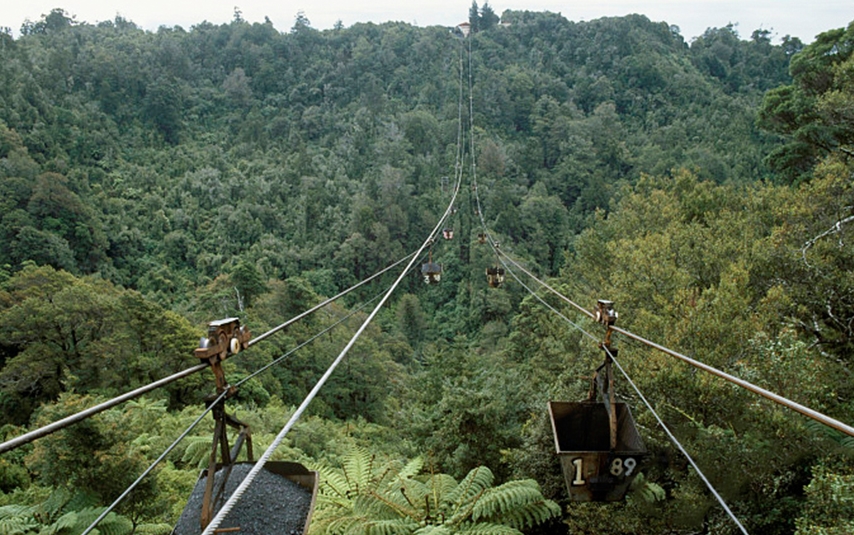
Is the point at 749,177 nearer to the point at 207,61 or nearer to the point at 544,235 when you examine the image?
the point at 544,235

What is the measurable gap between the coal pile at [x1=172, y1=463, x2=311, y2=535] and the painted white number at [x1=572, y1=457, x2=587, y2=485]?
5.11 feet

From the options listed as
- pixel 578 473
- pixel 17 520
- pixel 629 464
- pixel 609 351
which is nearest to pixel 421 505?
pixel 578 473

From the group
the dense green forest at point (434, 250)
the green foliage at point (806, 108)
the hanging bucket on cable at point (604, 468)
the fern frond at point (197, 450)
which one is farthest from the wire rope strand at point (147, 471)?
the green foliage at point (806, 108)

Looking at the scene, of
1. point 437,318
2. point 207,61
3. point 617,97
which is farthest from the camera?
point 207,61

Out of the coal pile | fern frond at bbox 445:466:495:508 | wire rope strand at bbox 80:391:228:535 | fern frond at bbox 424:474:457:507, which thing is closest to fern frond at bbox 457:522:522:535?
fern frond at bbox 445:466:495:508

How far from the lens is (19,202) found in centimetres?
2908

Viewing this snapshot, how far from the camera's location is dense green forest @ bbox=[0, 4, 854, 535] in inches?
235

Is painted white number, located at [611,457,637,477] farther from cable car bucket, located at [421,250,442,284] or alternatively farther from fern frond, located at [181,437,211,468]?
fern frond, located at [181,437,211,468]

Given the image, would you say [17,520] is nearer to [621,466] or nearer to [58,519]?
[58,519]

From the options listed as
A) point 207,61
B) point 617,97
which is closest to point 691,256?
point 617,97

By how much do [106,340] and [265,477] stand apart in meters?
15.5

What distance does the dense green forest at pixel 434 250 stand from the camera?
596cm

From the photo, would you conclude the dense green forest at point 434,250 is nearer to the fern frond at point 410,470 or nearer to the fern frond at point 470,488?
the fern frond at point 470,488

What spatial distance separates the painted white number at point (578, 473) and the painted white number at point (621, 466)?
0.56 feet
